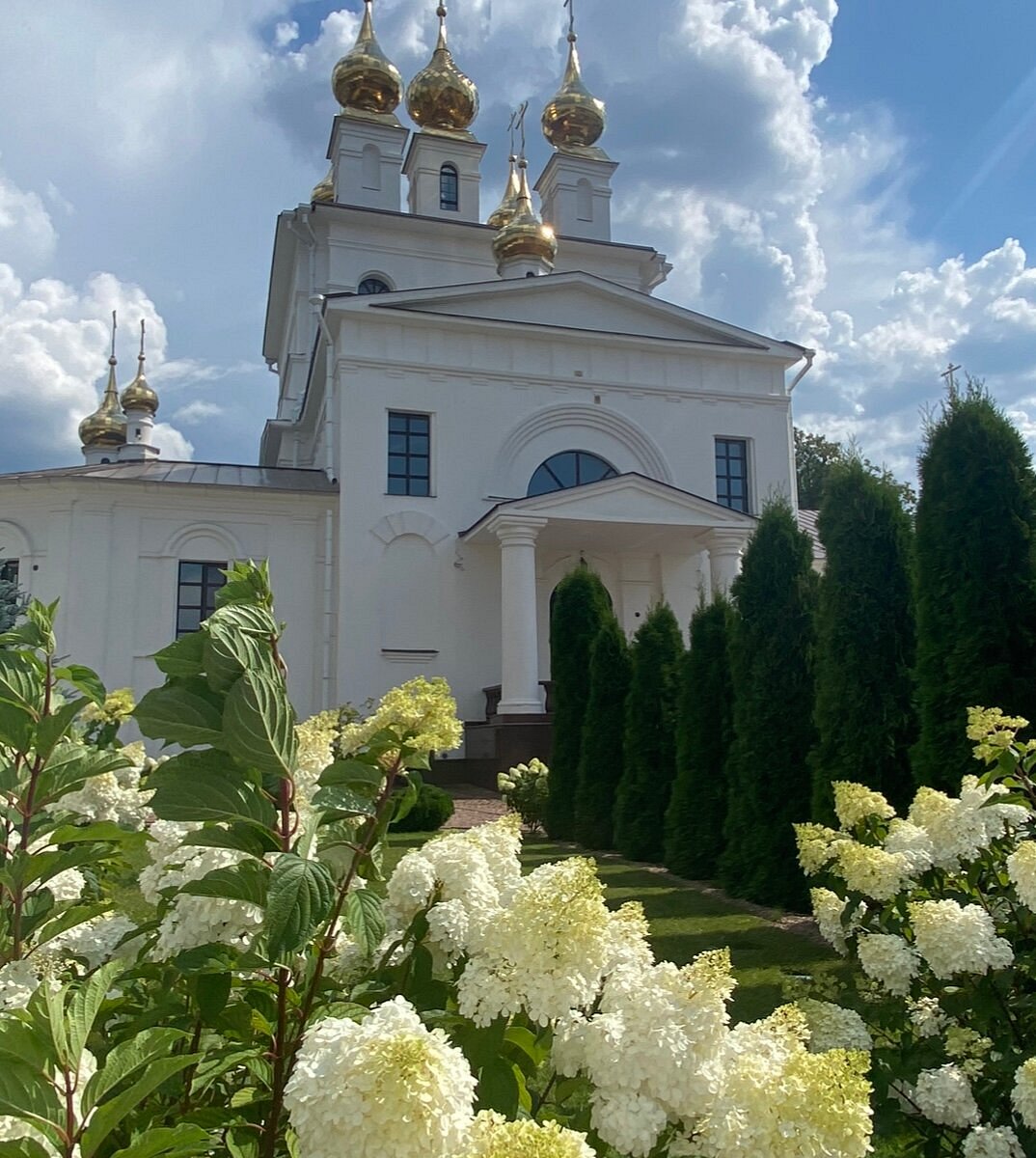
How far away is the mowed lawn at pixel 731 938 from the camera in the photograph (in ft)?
16.0

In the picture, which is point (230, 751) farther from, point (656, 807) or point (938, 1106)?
point (656, 807)

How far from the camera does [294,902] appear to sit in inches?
49.9

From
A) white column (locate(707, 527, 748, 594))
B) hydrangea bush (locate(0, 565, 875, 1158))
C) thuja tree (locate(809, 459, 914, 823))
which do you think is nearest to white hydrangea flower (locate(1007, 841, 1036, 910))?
hydrangea bush (locate(0, 565, 875, 1158))

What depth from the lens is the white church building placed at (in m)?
17.3

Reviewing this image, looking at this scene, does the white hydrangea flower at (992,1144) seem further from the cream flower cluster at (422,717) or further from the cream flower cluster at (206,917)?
the cream flower cluster at (206,917)

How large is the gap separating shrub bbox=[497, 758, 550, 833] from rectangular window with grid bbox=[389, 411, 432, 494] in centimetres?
733

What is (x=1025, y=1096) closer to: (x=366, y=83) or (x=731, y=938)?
(x=731, y=938)

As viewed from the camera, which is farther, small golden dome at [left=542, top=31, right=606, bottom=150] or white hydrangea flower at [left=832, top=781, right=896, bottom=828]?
small golden dome at [left=542, top=31, right=606, bottom=150]

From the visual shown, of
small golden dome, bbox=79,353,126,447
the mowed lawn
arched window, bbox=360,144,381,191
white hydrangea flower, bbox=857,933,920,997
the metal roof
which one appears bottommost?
the mowed lawn

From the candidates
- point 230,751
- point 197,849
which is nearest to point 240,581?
point 230,751

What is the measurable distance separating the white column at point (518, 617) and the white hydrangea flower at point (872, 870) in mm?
13814

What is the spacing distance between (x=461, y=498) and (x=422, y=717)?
17.2m

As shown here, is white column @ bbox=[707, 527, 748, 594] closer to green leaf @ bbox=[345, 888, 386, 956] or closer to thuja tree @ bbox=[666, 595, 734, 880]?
thuja tree @ bbox=[666, 595, 734, 880]

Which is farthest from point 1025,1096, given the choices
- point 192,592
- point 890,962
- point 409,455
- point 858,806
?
point 192,592
